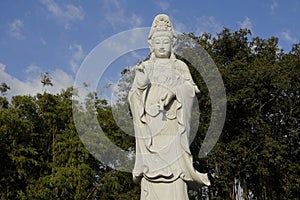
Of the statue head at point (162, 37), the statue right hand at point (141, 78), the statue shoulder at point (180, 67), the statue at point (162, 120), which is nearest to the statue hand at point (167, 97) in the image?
the statue at point (162, 120)

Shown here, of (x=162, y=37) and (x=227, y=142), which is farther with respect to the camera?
(x=227, y=142)

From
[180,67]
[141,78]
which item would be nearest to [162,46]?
[180,67]

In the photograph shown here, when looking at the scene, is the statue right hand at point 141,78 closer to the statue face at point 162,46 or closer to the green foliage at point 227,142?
the statue face at point 162,46

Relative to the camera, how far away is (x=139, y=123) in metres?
7.09

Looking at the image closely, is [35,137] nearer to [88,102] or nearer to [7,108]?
[7,108]

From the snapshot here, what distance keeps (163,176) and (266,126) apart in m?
11.8

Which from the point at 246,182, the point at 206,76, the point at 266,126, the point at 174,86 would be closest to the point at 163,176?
the point at 174,86

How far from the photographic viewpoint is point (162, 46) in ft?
24.7

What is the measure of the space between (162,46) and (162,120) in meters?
1.29

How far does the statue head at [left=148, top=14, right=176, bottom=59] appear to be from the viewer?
7543 millimetres

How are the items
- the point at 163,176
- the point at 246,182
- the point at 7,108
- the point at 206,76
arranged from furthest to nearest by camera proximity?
the point at 7,108, the point at 246,182, the point at 206,76, the point at 163,176

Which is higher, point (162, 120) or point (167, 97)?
point (167, 97)

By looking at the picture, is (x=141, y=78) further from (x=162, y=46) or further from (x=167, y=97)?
(x=162, y=46)

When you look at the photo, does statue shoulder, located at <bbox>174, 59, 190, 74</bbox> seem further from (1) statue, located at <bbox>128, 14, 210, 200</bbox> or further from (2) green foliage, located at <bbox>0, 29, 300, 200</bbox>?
(2) green foliage, located at <bbox>0, 29, 300, 200</bbox>
